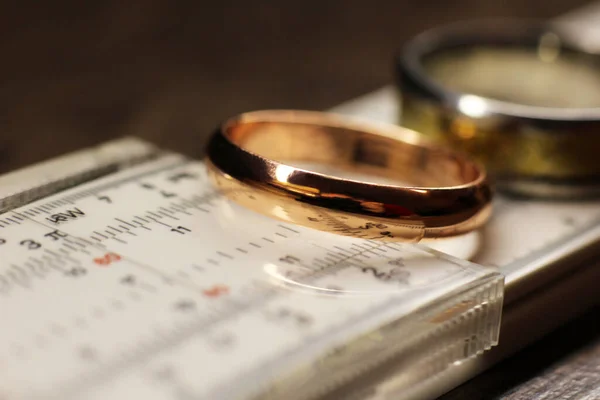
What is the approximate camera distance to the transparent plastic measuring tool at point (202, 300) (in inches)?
14.3

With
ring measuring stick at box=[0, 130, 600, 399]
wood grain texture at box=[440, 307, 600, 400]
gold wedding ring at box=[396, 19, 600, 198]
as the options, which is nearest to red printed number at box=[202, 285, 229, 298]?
ring measuring stick at box=[0, 130, 600, 399]

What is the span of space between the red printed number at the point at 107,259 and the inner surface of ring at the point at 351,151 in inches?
7.0

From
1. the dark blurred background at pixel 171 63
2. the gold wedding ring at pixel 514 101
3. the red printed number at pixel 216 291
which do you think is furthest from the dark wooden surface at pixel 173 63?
the red printed number at pixel 216 291

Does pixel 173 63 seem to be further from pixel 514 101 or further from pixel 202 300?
pixel 202 300

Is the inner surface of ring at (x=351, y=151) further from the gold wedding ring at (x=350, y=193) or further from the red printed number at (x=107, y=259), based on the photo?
the red printed number at (x=107, y=259)

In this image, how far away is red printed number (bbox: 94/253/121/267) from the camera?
0.44m

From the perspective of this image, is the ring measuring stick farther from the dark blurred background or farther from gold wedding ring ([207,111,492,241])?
the dark blurred background

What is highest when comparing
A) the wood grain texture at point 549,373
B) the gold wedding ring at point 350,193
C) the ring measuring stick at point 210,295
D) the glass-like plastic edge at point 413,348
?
the gold wedding ring at point 350,193

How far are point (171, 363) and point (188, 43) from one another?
0.67 meters

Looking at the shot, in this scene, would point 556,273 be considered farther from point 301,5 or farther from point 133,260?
point 301,5

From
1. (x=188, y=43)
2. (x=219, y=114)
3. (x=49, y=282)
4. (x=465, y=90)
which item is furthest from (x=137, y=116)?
(x=49, y=282)

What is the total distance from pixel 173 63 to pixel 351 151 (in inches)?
14.2

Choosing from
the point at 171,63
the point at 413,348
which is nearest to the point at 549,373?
the point at 413,348

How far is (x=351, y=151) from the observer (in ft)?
2.10
